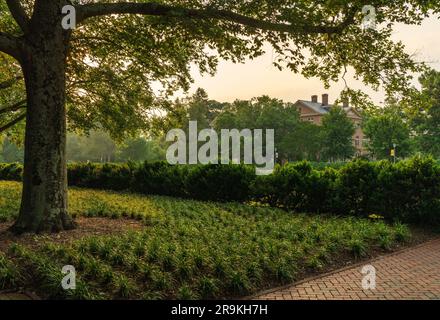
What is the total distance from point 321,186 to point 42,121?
9352 millimetres

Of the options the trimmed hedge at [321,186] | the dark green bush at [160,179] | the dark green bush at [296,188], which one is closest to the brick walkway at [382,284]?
the trimmed hedge at [321,186]

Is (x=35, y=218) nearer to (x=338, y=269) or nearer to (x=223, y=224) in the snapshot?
(x=223, y=224)

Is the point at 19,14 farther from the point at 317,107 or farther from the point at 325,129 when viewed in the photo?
the point at 317,107

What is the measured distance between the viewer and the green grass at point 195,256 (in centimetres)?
582

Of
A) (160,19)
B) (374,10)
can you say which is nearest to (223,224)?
(160,19)

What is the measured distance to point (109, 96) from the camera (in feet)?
51.6

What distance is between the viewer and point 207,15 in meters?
9.77

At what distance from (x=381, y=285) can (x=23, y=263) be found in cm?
611

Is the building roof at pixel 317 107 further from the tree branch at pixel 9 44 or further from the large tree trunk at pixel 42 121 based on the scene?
the tree branch at pixel 9 44

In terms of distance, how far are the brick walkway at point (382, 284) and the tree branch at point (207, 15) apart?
5707mm

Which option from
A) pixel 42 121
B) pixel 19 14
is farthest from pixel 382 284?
pixel 19 14

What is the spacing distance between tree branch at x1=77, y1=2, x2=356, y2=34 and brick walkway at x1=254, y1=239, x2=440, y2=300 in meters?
5.71
